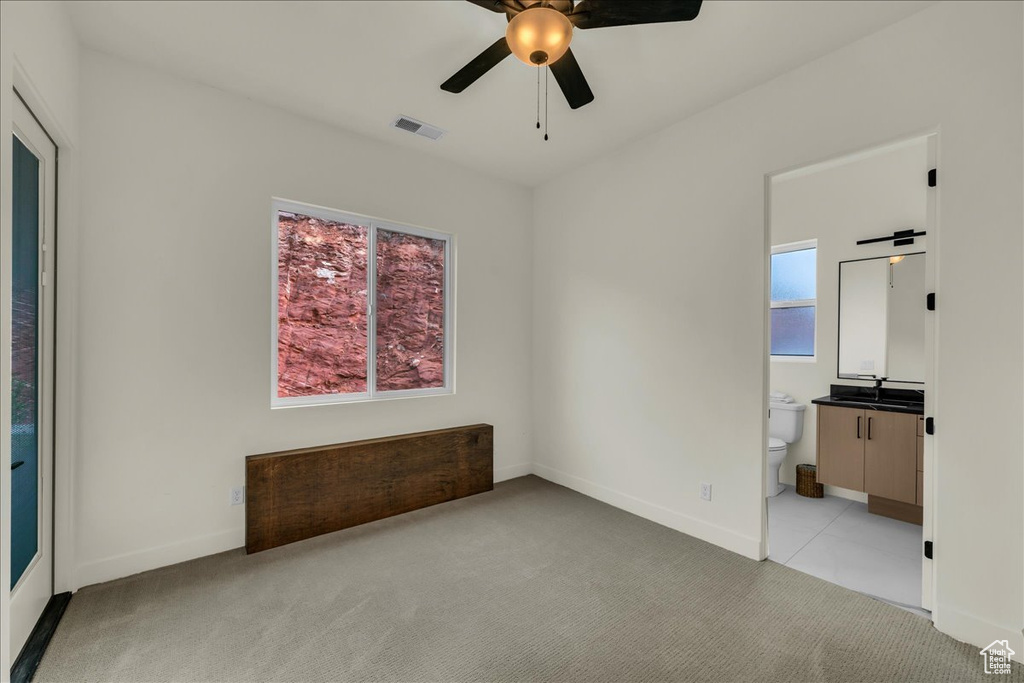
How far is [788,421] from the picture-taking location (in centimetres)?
388

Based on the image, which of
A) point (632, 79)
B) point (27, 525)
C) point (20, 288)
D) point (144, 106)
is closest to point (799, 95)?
point (632, 79)

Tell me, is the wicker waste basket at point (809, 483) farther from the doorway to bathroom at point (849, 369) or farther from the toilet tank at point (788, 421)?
the toilet tank at point (788, 421)

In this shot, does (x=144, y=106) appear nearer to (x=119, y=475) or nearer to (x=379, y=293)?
(x=379, y=293)

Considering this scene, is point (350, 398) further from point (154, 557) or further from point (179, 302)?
point (154, 557)

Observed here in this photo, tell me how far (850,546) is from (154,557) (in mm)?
4223

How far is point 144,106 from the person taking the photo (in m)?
2.48

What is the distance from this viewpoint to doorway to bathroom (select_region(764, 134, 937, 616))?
286cm

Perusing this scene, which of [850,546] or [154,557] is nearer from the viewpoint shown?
[154,557]

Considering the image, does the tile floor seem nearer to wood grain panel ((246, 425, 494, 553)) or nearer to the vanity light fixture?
the vanity light fixture

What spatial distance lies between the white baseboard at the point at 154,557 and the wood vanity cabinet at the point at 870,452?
4271 mm

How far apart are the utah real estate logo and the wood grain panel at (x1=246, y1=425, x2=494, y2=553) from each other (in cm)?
297

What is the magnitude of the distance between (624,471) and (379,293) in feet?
7.90

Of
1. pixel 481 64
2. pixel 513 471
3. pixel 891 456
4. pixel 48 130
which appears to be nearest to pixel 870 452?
pixel 891 456

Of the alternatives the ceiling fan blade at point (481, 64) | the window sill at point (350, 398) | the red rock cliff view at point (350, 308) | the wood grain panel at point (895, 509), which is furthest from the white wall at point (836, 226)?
the window sill at point (350, 398)
